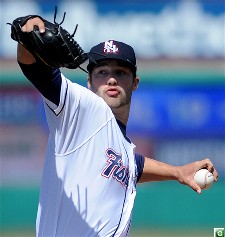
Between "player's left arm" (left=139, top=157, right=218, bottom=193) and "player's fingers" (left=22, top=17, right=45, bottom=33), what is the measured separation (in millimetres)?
1036

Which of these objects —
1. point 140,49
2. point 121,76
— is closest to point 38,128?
point 140,49

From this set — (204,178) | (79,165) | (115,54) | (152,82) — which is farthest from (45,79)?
(152,82)

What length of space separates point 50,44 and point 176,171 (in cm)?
107

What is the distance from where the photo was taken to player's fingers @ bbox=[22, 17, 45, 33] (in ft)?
6.34

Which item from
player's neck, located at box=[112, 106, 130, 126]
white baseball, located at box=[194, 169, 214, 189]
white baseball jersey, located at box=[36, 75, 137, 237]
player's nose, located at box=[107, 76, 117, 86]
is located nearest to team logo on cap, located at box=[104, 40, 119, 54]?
player's nose, located at box=[107, 76, 117, 86]

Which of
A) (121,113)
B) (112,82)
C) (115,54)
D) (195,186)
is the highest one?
(115,54)

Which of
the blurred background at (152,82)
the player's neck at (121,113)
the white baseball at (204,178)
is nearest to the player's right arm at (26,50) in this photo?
the player's neck at (121,113)

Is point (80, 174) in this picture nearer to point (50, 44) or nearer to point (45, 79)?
point (45, 79)

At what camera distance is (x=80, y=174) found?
2234 mm

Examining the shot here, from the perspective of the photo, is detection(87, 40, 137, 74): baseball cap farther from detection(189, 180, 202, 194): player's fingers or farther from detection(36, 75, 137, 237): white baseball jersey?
detection(189, 180, 202, 194): player's fingers

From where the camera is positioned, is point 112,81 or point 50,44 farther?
point 112,81

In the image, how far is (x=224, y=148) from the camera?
251 inches

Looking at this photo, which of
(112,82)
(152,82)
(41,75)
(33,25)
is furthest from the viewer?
(152,82)

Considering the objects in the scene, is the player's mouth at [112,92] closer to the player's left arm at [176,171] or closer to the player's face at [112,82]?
the player's face at [112,82]
